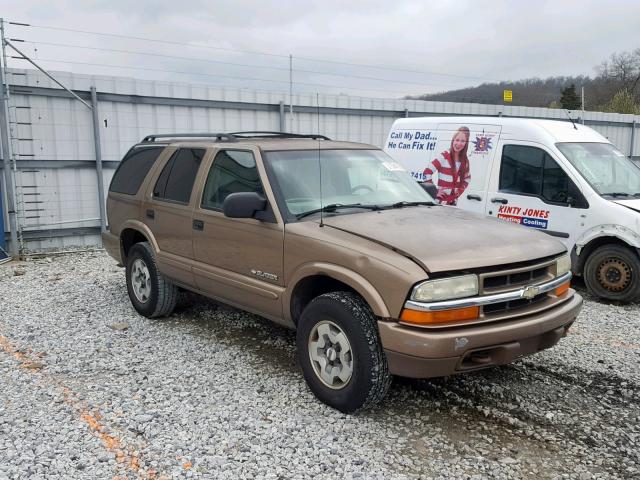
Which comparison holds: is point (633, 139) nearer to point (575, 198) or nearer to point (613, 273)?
point (575, 198)

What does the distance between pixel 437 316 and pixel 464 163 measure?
195 inches

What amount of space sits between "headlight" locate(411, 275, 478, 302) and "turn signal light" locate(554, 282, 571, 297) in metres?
0.92

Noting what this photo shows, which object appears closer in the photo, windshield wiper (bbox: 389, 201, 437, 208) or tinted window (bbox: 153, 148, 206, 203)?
windshield wiper (bbox: 389, 201, 437, 208)

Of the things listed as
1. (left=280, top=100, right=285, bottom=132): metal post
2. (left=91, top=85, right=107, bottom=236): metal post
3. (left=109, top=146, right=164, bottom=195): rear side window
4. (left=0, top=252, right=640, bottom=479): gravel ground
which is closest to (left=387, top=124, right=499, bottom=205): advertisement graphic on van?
(left=0, top=252, right=640, bottom=479): gravel ground

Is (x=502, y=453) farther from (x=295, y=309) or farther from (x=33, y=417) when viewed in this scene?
(x=33, y=417)

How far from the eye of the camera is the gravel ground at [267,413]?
10.6 feet

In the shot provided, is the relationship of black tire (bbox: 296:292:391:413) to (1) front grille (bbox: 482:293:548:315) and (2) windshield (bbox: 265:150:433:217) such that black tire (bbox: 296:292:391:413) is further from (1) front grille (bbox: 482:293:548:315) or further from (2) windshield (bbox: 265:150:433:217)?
(2) windshield (bbox: 265:150:433:217)

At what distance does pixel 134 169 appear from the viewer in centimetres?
619

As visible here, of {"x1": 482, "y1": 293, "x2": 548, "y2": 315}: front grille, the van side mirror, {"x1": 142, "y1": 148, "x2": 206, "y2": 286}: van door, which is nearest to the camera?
{"x1": 482, "y1": 293, "x2": 548, "y2": 315}: front grille

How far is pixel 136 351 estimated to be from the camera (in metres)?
5.00

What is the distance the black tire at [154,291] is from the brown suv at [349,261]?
0.08 ft

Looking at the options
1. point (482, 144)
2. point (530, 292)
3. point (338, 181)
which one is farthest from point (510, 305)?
point (482, 144)

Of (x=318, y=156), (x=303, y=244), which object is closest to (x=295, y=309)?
(x=303, y=244)

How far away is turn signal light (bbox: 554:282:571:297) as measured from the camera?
3.94m
